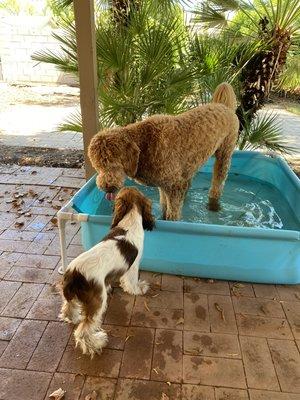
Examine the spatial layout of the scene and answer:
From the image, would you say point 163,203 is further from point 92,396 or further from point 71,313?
point 92,396

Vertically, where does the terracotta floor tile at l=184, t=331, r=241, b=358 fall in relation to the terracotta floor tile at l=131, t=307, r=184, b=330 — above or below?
above

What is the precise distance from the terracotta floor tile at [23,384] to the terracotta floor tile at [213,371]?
0.97 m

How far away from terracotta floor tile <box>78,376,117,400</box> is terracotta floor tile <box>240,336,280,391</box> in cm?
93

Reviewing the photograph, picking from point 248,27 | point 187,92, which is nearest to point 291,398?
point 187,92

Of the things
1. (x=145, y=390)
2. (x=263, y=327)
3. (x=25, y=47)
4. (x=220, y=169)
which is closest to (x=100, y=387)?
(x=145, y=390)

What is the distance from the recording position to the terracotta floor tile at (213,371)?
238cm

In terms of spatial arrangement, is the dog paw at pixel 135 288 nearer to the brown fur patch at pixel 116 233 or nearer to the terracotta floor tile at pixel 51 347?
the terracotta floor tile at pixel 51 347

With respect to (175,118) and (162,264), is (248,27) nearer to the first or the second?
(175,118)

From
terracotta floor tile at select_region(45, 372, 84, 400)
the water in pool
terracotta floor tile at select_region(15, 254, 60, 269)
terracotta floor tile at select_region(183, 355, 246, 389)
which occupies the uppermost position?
the water in pool

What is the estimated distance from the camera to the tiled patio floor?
234 centimetres

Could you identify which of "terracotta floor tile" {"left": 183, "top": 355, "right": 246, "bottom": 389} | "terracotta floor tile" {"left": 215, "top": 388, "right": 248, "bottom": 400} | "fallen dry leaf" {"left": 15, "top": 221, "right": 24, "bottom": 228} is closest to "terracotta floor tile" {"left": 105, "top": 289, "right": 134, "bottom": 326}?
"terracotta floor tile" {"left": 183, "top": 355, "right": 246, "bottom": 389}

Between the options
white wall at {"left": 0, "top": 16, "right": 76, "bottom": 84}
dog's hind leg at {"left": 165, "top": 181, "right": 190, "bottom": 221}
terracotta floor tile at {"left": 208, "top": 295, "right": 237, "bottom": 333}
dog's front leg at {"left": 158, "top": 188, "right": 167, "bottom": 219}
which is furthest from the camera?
white wall at {"left": 0, "top": 16, "right": 76, "bottom": 84}

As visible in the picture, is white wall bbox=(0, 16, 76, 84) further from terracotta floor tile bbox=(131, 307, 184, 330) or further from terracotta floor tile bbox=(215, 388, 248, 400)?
terracotta floor tile bbox=(215, 388, 248, 400)

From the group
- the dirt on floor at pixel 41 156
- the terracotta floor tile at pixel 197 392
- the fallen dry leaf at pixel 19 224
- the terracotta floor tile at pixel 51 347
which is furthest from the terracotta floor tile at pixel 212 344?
the dirt on floor at pixel 41 156
